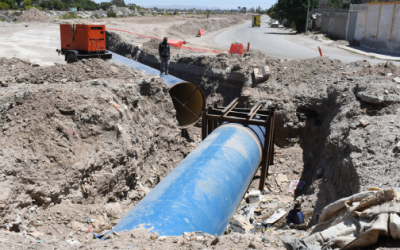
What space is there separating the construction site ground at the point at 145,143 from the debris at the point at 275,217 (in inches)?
5.8

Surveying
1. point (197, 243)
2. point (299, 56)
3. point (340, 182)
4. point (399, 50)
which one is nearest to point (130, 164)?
point (197, 243)

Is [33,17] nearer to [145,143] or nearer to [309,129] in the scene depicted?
[145,143]

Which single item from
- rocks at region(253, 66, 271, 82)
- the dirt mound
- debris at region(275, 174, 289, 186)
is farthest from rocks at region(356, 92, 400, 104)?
the dirt mound

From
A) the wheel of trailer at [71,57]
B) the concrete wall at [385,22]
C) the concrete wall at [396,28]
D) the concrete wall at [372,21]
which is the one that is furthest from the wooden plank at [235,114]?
the concrete wall at [372,21]

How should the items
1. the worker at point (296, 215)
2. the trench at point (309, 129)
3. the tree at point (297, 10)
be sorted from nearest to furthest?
1. the worker at point (296, 215)
2. the trench at point (309, 129)
3. the tree at point (297, 10)

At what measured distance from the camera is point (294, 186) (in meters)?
8.57

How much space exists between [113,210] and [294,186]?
4.88 m

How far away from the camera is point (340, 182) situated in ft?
20.7

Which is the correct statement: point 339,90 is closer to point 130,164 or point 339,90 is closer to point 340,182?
point 340,182

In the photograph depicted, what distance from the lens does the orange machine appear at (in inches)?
483

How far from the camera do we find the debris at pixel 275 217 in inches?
269

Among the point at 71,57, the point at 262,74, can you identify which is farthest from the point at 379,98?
the point at 71,57

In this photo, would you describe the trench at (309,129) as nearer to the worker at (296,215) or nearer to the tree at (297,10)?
the worker at (296,215)

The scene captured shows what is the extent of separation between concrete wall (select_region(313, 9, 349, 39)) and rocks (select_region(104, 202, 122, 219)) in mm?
27317
